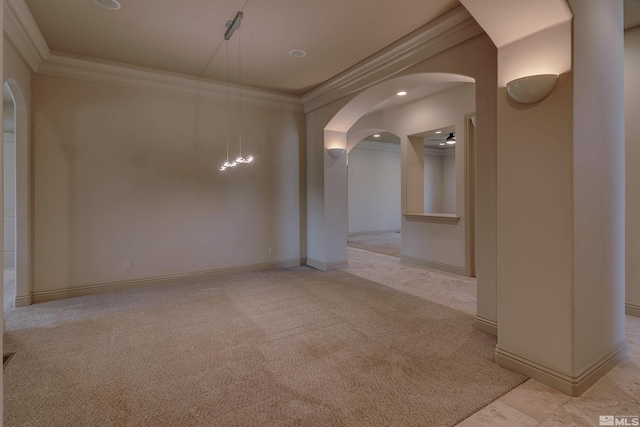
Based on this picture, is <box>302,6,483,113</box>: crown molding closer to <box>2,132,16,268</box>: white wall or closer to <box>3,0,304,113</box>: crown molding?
<box>3,0,304,113</box>: crown molding

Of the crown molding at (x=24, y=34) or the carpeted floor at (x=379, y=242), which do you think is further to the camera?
the carpeted floor at (x=379, y=242)

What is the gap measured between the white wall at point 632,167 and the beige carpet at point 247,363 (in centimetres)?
183

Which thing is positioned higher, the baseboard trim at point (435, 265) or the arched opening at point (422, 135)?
the arched opening at point (422, 135)

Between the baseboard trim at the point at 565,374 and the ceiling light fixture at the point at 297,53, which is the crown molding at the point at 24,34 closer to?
the ceiling light fixture at the point at 297,53

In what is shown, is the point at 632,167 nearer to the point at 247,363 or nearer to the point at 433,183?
the point at 247,363

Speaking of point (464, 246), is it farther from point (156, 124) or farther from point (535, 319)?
point (156, 124)

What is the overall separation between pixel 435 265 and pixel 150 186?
4.70 metres

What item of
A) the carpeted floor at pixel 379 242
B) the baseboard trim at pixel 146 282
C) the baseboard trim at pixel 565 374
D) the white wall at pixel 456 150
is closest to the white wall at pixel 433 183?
the carpeted floor at pixel 379 242

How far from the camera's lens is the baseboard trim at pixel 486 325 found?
308 cm

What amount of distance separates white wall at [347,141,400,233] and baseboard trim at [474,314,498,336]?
23.7 ft

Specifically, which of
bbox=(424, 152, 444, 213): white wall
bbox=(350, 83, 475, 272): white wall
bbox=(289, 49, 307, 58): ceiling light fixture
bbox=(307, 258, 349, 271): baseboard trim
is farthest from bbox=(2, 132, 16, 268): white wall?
bbox=(424, 152, 444, 213): white wall

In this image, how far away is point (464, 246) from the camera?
5.25 meters

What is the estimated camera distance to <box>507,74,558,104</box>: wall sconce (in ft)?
7.22

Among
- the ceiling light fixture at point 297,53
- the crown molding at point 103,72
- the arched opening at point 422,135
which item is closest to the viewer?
the crown molding at point 103,72
